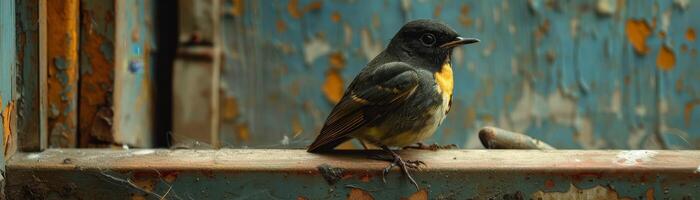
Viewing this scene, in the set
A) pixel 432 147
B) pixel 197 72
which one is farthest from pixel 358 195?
pixel 197 72

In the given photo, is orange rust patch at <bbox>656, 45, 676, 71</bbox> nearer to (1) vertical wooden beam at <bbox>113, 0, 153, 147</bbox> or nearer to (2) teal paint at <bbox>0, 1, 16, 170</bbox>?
(1) vertical wooden beam at <bbox>113, 0, 153, 147</bbox>

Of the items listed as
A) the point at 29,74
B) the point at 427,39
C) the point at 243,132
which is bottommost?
the point at 243,132

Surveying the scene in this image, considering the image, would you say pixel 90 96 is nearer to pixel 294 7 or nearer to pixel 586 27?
pixel 294 7

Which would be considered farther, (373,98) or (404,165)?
(373,98)

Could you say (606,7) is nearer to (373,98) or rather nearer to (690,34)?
(690,34)

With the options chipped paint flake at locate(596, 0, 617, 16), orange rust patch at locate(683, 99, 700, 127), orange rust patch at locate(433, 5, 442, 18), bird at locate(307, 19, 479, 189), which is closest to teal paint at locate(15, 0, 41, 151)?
bird at locate(307, 19, 479, 189)
